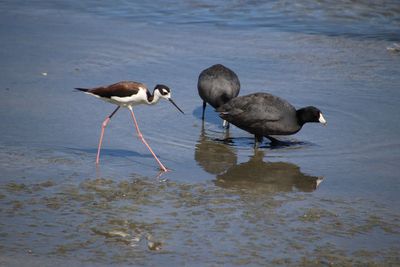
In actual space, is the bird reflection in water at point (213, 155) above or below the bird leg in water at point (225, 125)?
below

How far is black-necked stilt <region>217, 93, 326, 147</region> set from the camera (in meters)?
10.1

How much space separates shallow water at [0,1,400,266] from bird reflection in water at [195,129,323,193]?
0.02 metres

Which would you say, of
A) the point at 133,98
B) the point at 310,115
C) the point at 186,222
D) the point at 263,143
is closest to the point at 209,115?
the point at 263,143

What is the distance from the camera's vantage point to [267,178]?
8906 mm

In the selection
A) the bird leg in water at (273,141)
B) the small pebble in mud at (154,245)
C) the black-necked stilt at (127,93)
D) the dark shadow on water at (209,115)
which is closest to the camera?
the small pebble in mud at (154,245)

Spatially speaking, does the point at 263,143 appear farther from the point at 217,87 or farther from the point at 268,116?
the point at 217,87

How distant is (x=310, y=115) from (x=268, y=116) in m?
0.52

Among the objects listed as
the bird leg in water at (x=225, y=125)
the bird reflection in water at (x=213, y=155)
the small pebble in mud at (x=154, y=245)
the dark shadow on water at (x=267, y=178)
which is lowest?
the small pebble in mud at (x=154, y=245)

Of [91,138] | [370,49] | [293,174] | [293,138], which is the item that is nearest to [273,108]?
[293,138]

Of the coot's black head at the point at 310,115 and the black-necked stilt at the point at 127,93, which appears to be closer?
the black-necked stilt at the point at 127,93

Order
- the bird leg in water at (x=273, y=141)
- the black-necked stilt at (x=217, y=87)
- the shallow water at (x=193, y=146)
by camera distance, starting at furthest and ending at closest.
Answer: the black-necked stilt at (x=217, y=87) → the bird leg in water at (x=273, y=141) → the shallow water at (x=193, y=146)

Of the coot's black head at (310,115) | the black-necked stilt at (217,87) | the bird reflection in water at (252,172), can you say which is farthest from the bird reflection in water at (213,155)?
the coot's black head at (310,115)

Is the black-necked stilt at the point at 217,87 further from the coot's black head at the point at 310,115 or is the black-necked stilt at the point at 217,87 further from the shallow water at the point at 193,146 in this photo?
the coot's black head at the point at 310,115

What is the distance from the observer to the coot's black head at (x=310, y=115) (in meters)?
10.1
